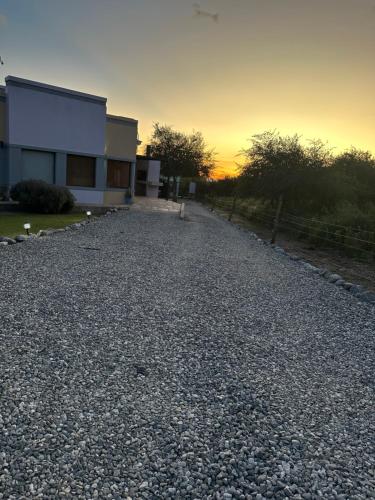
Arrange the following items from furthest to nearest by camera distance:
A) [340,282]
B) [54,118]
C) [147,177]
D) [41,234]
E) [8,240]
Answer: [147,177] < [54,118] < [41,234] < [8,240] < [340,282]

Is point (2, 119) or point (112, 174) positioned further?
point (112, 174)

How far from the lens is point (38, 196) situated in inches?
544

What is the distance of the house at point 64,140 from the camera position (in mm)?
15625

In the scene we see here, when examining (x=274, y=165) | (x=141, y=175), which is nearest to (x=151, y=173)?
(x=141, y=175)

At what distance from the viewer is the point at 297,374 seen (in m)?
3.46

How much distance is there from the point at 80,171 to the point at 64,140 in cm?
166

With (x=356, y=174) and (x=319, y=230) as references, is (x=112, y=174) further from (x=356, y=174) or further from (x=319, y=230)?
(x=356, y=174)

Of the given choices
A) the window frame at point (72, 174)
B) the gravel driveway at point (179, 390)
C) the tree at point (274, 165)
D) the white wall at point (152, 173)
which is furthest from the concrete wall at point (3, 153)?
the white wall at point (152, 173)

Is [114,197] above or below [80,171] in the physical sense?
below

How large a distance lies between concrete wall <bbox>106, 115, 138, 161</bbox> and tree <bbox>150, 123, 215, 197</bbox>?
18660mm

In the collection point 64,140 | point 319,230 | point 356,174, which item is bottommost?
point 319,230

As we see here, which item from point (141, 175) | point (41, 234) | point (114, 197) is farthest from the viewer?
point (141, 175)

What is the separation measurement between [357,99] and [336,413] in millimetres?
10581

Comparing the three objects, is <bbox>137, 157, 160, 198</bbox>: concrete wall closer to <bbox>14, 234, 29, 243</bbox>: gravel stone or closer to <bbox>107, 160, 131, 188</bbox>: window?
<bbox>107, 160, 131, 188</bbox>: window
